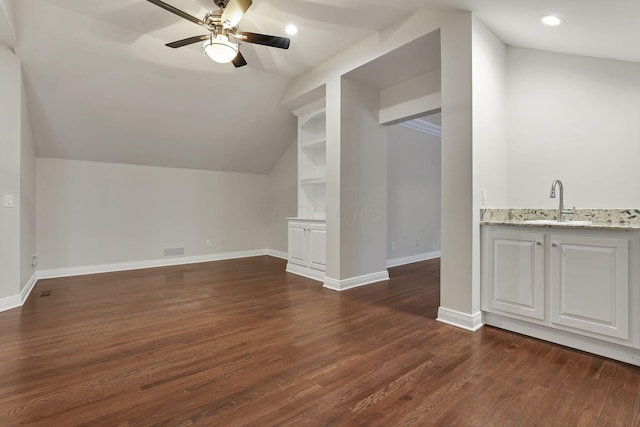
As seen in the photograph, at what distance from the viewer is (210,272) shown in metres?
4.95

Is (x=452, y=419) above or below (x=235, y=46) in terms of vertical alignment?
below

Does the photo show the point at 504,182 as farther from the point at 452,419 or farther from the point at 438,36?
the point at 452,419

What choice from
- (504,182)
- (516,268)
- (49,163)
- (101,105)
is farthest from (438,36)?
(49,163)

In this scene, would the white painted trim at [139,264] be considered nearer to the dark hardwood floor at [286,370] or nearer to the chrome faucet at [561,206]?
the dark hardwood floor at [286,370]

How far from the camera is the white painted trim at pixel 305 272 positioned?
4417 millimetres

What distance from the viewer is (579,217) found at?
2674 mm

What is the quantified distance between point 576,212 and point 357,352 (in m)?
2.28

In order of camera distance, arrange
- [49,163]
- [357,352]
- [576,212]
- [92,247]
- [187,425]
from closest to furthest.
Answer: [187,425] → [357,352] → [576,212] → [49,163] → [92,247]

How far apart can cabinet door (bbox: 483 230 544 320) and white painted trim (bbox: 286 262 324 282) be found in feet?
7.42

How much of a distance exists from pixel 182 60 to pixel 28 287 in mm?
3348

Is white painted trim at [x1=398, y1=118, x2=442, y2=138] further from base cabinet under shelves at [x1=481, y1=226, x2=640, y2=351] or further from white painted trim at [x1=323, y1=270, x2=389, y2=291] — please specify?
base cabinet under shelves at [x1=481, y1=226, x2=640, y2=351]

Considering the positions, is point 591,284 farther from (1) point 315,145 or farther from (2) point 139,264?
(2) point 139,264

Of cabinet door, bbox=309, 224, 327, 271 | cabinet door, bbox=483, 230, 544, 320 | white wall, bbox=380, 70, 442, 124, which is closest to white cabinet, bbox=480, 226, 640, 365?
cabinet door, bbox=483, 230, 544, 320

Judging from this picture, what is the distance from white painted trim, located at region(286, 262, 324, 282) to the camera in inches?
174
